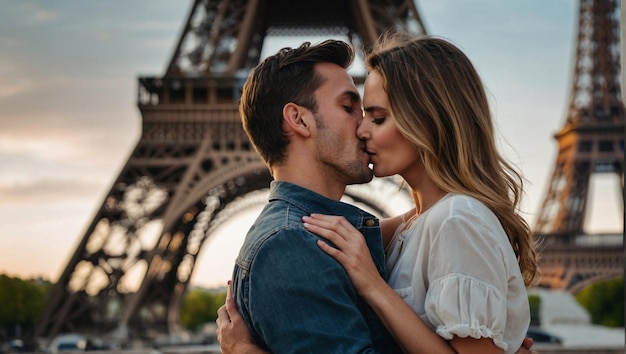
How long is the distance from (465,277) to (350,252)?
15.0 inches

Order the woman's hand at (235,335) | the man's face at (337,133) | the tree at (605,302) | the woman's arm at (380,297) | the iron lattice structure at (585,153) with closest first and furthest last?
the woman's arm at (380,297), the woman's hand at (235,335), the man's face at (337,133), the iron lattice structure at (585,153), the tree at (605,302)

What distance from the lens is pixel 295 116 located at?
3.31m

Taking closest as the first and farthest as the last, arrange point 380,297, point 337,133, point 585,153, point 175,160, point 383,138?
1. point 380,297
2. point 383,138
3. point 337,133
4. point 175,160
5. point 585,153

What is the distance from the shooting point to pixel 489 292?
2.84m

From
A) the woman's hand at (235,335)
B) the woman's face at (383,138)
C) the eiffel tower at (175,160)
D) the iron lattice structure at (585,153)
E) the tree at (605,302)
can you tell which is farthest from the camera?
the tree at (605,302)

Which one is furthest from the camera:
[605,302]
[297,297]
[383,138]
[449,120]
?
[605,302]

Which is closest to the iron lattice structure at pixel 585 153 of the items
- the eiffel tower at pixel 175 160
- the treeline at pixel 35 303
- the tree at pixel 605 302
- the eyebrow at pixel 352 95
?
the treeline at pixel 35 303

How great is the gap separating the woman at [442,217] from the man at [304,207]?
0.09 m

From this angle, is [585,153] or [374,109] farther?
[585,153]

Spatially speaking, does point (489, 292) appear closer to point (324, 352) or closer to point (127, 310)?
point (324, 352)

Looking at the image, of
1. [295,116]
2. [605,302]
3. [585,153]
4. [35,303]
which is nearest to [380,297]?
[295,116]

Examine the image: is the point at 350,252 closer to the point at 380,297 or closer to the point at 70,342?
the point at 380,297

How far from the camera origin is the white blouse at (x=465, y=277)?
2.82m

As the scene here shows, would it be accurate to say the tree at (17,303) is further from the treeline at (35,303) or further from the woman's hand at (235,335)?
the woman's hand at (235,335)
